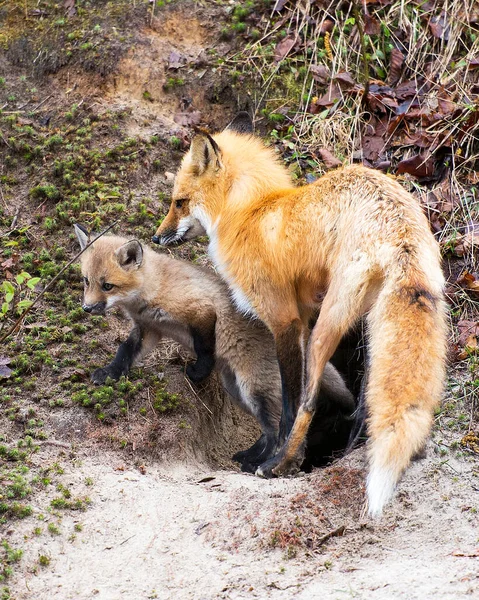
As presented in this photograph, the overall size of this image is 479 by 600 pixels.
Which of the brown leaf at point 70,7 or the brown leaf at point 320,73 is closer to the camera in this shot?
the brown leaf at point 320,73

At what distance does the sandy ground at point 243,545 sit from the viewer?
4180mm

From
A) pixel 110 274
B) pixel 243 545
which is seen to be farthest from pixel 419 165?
pixel 243 545

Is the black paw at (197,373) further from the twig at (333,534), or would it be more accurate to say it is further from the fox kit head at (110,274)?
the twig at (333,534)

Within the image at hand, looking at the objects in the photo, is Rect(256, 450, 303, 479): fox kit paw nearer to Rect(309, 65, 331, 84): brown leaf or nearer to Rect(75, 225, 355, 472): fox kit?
Rect(75, 225, 355, 472): fox kit

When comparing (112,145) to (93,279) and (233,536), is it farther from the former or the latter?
(233,536)

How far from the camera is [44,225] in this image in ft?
25.3

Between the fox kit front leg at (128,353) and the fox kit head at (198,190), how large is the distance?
935mm

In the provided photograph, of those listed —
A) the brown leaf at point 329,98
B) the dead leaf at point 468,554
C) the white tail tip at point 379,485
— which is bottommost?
the dead leaf at point 468,554

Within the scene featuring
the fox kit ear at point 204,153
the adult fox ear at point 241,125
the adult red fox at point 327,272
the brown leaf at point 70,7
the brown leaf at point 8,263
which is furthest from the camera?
the brown leaf at point 70,7

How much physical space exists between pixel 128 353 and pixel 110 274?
755 mm

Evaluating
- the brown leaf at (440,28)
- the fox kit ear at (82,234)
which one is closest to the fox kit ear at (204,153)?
the fox kit ear at (82,234)

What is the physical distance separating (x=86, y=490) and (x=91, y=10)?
21.3 feet

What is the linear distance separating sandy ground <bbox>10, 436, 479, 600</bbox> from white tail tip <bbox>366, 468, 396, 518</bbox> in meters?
0.38

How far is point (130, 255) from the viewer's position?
6.71 m
